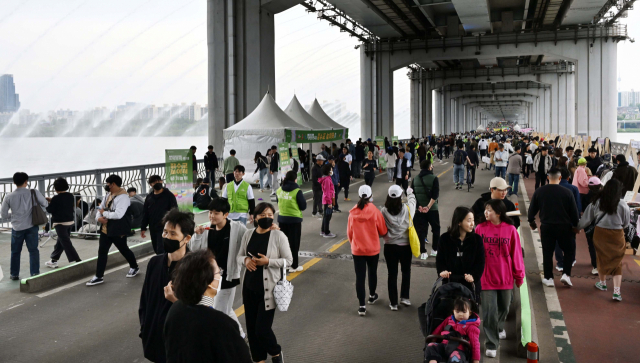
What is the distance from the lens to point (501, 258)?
606 cm

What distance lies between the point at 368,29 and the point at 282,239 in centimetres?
4071

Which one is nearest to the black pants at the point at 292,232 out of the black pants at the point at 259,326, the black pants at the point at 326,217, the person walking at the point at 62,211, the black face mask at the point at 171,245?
the black pants at the point at 326,217

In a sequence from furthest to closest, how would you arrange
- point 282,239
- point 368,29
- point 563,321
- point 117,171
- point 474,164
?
point 368,29 → point 474,164 → point 117,171 → point 563,321 → point 282,239

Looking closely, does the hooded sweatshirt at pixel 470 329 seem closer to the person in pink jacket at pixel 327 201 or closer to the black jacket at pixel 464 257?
the black jacket at pixel 464 257

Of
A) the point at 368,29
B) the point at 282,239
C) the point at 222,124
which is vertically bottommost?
the point at 282,239

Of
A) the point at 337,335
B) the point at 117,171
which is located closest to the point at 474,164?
the point at 117,171

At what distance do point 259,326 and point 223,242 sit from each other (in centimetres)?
96

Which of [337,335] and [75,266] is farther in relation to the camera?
[75,266]

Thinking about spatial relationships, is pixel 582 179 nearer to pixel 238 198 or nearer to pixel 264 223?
pixel 238 198

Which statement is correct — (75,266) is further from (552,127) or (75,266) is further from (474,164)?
(552,127)

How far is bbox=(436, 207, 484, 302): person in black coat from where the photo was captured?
5.77 meters

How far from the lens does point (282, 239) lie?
555cm

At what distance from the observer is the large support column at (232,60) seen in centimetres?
2773

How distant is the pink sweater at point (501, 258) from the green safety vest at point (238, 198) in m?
4.86
